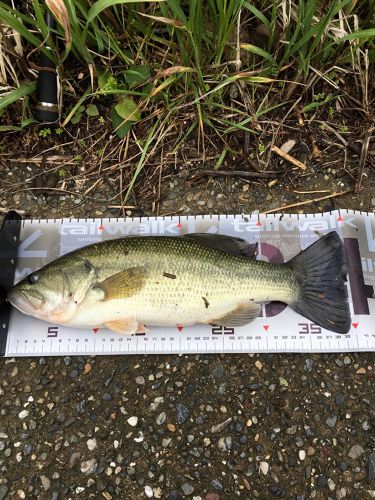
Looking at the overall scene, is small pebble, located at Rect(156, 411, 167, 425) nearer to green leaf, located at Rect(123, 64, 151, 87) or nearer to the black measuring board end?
the black measuring board end

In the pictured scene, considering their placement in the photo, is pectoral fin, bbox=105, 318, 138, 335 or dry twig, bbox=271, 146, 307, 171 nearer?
pectoral fin, bbox=105, 318, 138, 335

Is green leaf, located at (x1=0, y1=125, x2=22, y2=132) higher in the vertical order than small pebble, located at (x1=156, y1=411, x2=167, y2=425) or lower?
higher

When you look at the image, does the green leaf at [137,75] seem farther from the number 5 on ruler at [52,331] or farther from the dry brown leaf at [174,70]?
the number 5 on ruler at [52,331]

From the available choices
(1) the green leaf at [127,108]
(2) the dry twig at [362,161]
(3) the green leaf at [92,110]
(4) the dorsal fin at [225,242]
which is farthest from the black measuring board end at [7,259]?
A: (2) the dry twig at [362,161]

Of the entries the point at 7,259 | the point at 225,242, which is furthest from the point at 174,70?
the point at 7,259

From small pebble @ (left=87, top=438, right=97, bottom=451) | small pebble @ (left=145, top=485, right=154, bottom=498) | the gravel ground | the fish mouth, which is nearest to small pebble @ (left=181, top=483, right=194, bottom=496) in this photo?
the gravel ground

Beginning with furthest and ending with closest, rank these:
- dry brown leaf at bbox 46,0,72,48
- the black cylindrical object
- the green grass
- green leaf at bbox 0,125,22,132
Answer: green leaf at bbox 0,125,22,132 → the black cylindrical object → the green grass → dry brown leaf at bbox 46,0,72,48

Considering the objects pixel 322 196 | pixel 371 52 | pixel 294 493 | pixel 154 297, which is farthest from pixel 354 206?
pixel 294 493
